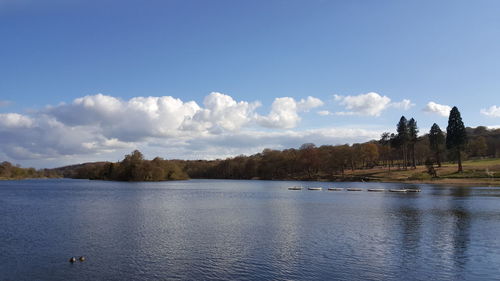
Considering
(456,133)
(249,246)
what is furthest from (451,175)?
(249,246)

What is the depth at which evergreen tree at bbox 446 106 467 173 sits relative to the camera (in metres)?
147

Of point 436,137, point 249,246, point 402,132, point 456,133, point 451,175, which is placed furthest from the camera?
point 402,132

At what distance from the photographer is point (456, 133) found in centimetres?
14825

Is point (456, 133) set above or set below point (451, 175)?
above

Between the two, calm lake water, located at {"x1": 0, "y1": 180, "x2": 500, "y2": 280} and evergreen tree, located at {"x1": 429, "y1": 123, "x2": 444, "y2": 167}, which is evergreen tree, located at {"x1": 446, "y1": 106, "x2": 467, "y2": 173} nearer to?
evergreen tree, located at {"x1": 429, "y1": 123, "x2": 444, "y2": 167}

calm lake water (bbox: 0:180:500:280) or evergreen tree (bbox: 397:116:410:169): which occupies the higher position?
evergreen tree (bbox: 397:116:410:169)

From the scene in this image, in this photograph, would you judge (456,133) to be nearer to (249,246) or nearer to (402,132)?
(402,132)

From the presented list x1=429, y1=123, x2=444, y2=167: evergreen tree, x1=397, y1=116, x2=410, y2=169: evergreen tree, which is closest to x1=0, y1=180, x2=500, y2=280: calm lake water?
x1=397, y1=116, x2=410, y2=169: evergreen tree

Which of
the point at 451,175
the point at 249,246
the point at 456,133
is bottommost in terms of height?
the point at 249,246

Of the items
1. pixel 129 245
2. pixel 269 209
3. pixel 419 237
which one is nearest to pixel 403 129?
pixel 269 209

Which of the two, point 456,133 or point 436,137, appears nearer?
point 456,133

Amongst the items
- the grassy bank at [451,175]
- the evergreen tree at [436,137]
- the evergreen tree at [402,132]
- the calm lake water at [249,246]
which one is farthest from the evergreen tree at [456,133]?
the calm lake water at [249,246]

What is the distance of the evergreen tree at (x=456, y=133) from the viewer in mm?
146875

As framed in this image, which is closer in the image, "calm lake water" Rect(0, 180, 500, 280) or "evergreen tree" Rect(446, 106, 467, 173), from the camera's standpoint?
"calm lake water" Rect(0, 180, 500, 280)
